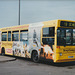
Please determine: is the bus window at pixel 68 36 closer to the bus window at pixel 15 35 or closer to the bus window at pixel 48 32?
the bus window at pixel 48 32

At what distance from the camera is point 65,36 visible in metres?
10.6

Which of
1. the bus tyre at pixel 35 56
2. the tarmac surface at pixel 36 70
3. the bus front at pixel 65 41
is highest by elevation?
the bus front at pixel 65 41

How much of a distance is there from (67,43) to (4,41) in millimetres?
7349

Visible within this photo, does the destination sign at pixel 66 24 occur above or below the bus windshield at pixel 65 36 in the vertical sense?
above

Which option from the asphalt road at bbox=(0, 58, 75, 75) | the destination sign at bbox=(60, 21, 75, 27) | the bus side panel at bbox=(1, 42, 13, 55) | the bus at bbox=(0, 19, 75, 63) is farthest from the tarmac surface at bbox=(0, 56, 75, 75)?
the bus side panel at bbox=(1, 42, 13, 55)

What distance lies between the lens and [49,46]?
10.8 metres

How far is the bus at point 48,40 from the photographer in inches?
407

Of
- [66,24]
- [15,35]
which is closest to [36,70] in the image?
[66,24]

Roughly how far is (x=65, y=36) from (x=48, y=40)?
106cm

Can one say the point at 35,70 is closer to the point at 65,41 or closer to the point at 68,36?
the point at 65,41

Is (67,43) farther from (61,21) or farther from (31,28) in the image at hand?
(31,28)

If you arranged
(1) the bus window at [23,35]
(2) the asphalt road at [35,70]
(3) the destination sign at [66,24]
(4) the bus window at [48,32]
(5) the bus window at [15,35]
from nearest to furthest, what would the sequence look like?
(2) the asphalt road at [35,70] → (3) the destination sign at [66,24] → (4) the bus window at [48,32] → (1) the bus window at [23,35] → (5) the bus window at [15,35]

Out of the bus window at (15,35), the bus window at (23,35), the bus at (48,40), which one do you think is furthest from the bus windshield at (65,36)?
the bus window at (15,35)

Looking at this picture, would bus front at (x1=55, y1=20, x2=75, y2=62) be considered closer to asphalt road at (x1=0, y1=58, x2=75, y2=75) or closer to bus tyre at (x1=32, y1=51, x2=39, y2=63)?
asphalt road at (x1=0, y1=58, x2=75, y2=75)
